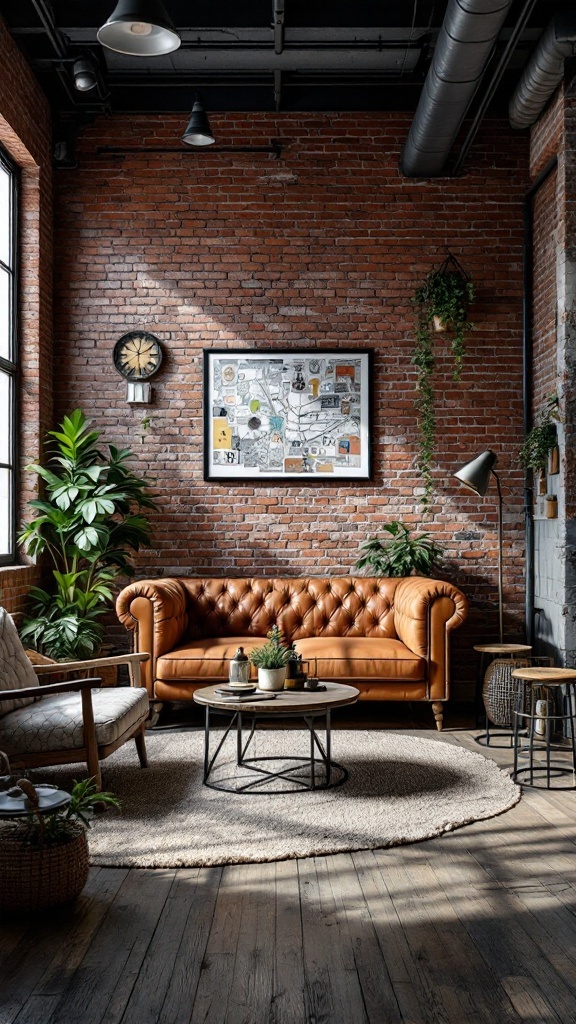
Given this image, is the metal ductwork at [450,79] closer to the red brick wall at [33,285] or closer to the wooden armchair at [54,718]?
the red brick wall at [33,285]

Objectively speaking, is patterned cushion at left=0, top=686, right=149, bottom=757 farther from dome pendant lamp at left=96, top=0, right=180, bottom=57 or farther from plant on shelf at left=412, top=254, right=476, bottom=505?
plant on shelf at left=412, top=254, right=476, bottom=505

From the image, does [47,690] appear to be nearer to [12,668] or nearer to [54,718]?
[54,718]

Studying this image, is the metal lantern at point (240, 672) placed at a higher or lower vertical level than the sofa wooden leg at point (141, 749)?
higher

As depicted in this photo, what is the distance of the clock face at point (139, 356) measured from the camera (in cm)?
683

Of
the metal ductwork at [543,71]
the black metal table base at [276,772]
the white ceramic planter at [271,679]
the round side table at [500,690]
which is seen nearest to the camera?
the black metal table base at [276,772]

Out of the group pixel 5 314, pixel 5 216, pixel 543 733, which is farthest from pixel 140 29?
pixel 543 733

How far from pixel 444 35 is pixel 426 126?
37.6 inches

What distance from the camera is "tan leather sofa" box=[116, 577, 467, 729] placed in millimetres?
5699

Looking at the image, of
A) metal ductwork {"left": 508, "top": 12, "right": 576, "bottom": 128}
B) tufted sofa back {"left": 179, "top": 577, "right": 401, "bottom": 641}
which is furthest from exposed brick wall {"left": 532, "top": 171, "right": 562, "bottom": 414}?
tufted sofa back {"left": 179, "top": 577, "right": 401, "bottom": 641}

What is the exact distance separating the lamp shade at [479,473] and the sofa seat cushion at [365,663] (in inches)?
47.1

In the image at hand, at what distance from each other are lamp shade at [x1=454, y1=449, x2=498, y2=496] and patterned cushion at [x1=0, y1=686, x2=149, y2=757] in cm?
283

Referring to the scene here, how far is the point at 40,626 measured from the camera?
19.1 ft

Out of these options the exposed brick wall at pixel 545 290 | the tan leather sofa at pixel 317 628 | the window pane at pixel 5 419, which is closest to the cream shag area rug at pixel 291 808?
the tan leather sofa at pixel 317 628

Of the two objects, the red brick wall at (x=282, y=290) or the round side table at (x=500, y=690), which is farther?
the red brick wall at (x=282, y=290)
